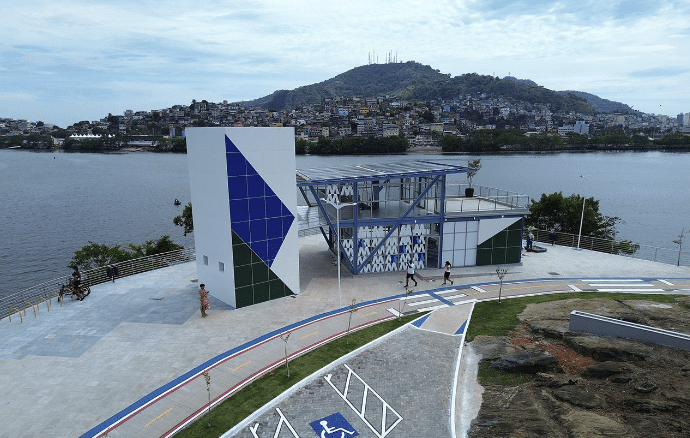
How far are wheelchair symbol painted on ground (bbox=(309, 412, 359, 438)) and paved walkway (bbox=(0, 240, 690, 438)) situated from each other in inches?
10.4

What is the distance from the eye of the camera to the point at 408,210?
3031 cm

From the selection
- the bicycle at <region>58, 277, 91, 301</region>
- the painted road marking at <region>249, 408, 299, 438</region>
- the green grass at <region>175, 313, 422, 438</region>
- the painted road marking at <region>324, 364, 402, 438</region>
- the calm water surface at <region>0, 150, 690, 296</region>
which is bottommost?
the calm water surface at <region>0, 150, 690, 296</region>

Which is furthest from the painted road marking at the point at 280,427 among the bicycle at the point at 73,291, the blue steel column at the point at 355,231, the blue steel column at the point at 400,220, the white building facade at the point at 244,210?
the bicycle at the point at 73,291

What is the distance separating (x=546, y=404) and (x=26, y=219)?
274 feet

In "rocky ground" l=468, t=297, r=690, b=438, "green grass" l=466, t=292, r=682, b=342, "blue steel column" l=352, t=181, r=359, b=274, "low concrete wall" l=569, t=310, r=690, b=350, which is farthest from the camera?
"blue steel column" l=352, t=181, r=359, b=274

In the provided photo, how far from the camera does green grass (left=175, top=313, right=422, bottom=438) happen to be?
49.2 ft

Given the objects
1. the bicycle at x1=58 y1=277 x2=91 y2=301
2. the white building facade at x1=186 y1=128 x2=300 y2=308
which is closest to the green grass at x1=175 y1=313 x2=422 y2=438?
the white building facade at x1=186 y1=128 x2=300 y2=308

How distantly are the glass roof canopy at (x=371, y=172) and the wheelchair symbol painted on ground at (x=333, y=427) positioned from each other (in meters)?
15.6

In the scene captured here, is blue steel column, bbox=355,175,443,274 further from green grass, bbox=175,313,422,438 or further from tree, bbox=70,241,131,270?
tree, bbox=70,241,131,270

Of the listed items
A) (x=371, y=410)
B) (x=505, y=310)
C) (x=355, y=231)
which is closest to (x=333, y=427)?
(x=371, y=410)

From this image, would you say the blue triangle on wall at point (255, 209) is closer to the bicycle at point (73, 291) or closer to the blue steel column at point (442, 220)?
the bicycle at point (73, 291)

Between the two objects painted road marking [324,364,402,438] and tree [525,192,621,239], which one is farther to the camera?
tree [525,192,621,239]

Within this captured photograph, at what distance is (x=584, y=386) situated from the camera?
16.7m

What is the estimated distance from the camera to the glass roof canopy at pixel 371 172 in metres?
28.2
